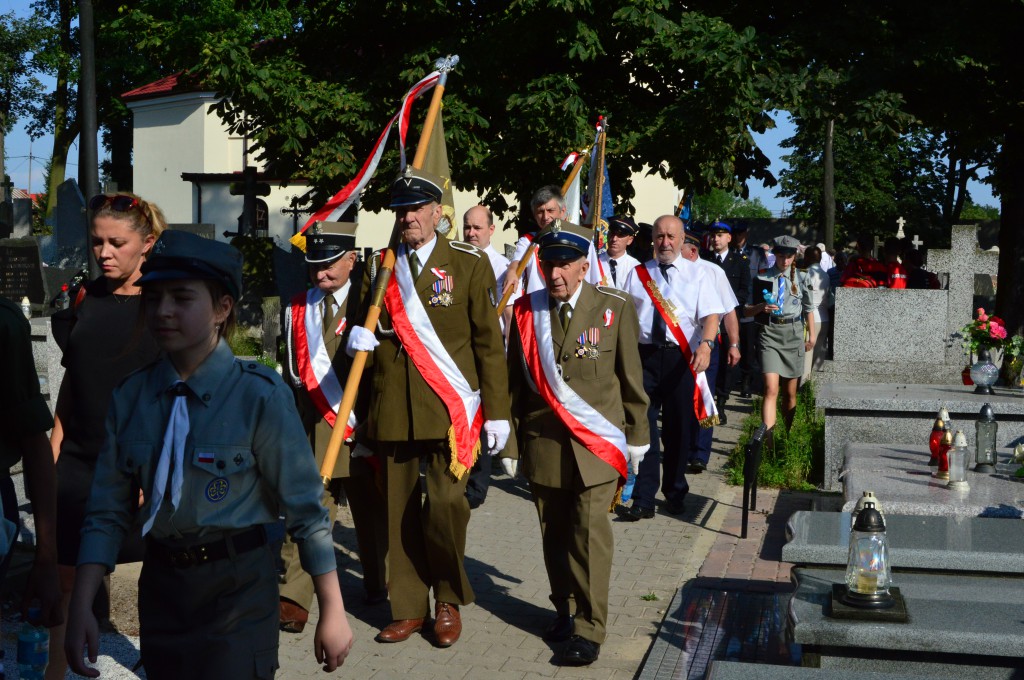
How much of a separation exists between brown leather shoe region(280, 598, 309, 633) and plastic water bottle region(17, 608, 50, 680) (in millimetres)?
1860

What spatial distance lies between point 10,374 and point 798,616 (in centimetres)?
300

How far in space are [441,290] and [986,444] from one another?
3.73 m

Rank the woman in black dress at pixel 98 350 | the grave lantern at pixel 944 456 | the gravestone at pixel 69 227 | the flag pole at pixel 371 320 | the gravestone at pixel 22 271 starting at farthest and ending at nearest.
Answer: the gravestone at pixel 69 227, the gravestone at pixel 22 271, the grave lantern at pixel 944 456, the flag pole at pixel 371 320, the woman in black dress at pixel 98 350

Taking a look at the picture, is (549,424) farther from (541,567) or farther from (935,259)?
(935,259)

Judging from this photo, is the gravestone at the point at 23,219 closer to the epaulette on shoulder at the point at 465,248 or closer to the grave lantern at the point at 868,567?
the epaulette on shoulder at the point at 465,248

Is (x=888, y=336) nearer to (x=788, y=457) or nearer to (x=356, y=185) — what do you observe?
(x=788, y=457)

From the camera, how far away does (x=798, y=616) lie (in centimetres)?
493

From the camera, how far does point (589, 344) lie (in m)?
6.19

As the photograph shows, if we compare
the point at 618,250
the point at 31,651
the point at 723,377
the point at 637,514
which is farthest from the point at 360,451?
the point at 723,377

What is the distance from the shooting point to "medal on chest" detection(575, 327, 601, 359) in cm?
618

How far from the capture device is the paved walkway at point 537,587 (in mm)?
5797

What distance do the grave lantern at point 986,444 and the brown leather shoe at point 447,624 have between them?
11.7 feet

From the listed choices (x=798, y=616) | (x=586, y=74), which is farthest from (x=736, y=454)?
(x=586, y=74)

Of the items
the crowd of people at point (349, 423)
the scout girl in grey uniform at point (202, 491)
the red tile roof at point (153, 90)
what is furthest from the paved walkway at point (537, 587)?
the red tile roof at point (153, 90)
